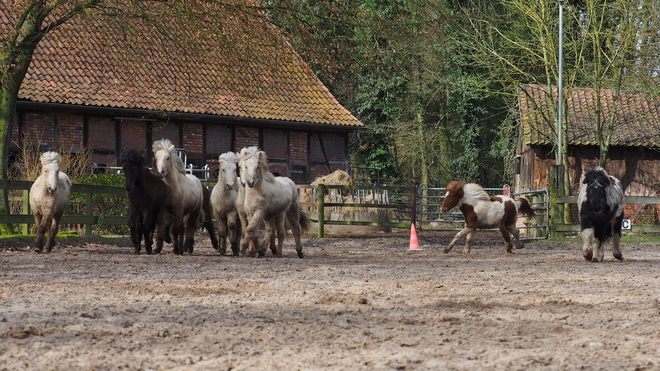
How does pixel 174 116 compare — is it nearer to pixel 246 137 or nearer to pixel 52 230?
pixel 246 137

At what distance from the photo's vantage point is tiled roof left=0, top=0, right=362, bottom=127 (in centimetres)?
2070

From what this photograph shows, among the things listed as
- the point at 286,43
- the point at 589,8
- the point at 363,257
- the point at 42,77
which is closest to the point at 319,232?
the point at 286,43

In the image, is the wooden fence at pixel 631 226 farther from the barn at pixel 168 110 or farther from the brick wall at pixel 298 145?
the brick wall at pixel 298 145

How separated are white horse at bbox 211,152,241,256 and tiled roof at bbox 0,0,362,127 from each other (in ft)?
15.3

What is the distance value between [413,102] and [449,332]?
40.5 metres

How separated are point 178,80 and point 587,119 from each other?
1809cm

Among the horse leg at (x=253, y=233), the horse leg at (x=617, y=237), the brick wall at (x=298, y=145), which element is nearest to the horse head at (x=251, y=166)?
the horse leg at (x=253, y=233)

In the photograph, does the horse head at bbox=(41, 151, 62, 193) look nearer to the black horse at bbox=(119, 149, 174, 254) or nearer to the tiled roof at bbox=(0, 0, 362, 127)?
the black horse at bbox=(119, 149, 174, 254)

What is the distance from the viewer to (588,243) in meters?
14.9

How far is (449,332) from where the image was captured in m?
6.62

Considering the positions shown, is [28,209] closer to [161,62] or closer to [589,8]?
[161,62]

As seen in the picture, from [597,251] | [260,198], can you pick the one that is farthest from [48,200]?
[597,251]

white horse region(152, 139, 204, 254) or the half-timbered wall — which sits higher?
the half-timbered wall

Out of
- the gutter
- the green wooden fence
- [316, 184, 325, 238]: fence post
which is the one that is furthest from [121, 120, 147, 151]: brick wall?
the green wooden fence
